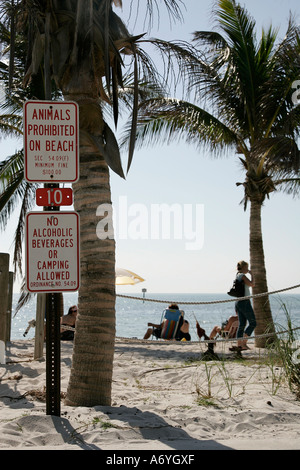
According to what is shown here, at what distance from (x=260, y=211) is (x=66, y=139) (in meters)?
8.38

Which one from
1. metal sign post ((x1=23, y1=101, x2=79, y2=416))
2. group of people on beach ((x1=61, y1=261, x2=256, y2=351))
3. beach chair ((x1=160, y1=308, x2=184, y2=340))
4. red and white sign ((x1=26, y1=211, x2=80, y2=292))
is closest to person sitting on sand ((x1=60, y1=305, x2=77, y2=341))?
group of people on beach ((x1=61, y1=261, x2=256, y2=351))

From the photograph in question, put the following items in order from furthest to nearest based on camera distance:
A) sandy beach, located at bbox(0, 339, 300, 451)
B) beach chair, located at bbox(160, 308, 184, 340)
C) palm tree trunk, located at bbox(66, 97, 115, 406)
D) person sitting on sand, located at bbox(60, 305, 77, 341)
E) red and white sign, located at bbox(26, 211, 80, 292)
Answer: beach chair, located at bbox(160, 308, 184, 340), person sitting on sand, located at bbox(60, 305, 77, 341), palm tree trunk, located at bbox(66, 97, 115, 406), red and white sign, located at bbox(26, 211, 80, 292), sandy beach, located at bbox(0, 339, 300, 451)

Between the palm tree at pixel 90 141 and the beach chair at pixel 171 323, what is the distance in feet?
25.3

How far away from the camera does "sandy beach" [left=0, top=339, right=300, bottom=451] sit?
3816 millimetres

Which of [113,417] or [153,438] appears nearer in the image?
[153,438]

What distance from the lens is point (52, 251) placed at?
423 centimetres

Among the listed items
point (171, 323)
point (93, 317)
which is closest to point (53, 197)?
point (93, 317)

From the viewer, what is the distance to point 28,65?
5770 millimetres

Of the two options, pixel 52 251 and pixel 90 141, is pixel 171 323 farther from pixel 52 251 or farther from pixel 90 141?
pixel 52 251

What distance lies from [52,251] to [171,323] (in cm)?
894

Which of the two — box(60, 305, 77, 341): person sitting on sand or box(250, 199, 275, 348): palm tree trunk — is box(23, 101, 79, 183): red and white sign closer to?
box(60, 305, 77, 341): person sitting on sand

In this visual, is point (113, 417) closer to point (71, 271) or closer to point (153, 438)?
point (153, 438)

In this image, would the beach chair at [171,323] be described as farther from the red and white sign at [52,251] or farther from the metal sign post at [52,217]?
the red and white sign at [52,251]

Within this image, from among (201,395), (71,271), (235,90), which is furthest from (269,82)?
(71,271)
